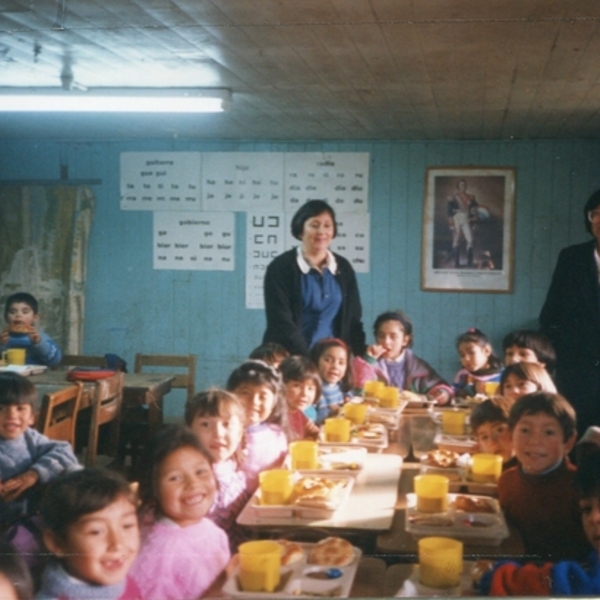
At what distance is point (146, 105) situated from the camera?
154cm

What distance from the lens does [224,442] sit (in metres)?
1.68

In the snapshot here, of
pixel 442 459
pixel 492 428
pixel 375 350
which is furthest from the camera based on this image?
pixel 492 428

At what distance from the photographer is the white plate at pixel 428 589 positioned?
140 cm

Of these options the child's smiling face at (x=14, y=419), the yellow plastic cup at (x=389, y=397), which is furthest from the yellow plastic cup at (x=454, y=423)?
the child's smiling face at (x=14, y=419)

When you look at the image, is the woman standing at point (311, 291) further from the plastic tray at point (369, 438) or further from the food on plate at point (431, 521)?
the plastic tray at point (369, 438)

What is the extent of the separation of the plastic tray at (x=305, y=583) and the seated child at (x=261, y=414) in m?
0.36

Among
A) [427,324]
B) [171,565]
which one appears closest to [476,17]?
[427,324]

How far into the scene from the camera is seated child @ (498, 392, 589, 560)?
5.40 feet

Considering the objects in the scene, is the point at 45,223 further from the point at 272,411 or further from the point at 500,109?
the point at 500,109

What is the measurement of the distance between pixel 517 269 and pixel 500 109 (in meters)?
0.32

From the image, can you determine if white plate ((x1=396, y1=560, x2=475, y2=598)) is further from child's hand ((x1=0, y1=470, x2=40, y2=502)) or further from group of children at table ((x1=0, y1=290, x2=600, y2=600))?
child's hand ((x1=0, y1=470, x2=40, y2=502))

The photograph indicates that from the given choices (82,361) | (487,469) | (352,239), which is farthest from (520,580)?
(82,361)

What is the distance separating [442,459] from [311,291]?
1.86ft

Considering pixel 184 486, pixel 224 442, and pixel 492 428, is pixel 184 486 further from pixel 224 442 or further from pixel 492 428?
pixel 492 428
